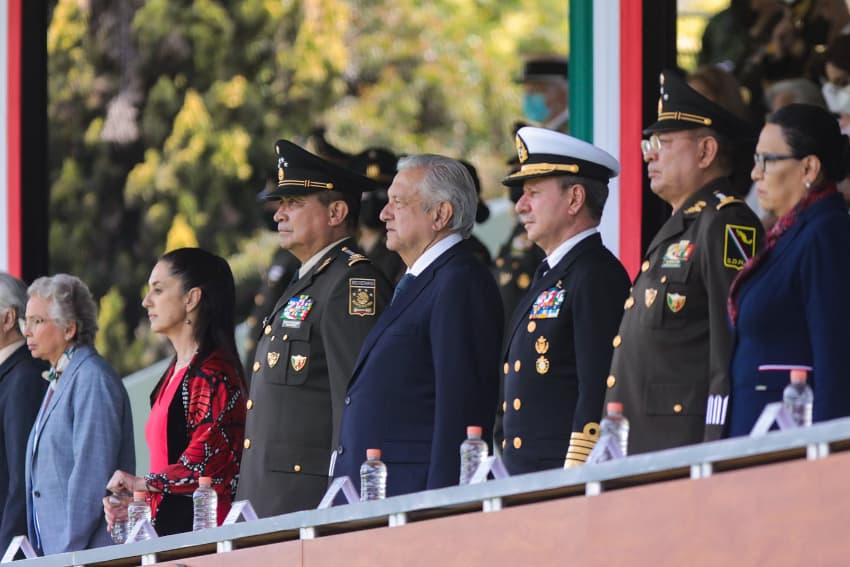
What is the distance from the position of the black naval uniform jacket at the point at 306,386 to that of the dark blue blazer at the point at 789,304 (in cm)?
136

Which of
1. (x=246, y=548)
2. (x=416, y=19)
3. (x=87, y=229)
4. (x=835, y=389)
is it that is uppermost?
(x=416, y=19)

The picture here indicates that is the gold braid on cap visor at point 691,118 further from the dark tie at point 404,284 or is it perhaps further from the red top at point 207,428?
the red top at point 207,428

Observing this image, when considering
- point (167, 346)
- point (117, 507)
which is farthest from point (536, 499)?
point (167, 346)

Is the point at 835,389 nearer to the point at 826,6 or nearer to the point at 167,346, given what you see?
the point at 826,6

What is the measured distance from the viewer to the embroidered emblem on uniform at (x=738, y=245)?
4.85 m

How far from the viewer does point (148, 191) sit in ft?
47.9

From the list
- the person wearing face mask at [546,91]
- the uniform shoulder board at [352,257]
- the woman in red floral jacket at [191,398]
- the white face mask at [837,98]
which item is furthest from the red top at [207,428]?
the person wearing face mask at [546,91]

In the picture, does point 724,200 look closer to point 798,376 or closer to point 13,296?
point 798,376

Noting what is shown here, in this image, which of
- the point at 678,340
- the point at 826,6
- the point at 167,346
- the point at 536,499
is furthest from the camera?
the point at 167,346

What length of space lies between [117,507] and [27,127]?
3499 millimetres

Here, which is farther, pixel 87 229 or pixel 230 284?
pixel 87 229

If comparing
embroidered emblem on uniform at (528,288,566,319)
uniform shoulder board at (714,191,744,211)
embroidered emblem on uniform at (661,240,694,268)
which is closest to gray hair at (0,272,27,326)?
embroidered emblem on uniform at (528,288,566,319)

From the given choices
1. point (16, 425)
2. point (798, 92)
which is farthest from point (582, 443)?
point (798, 92)

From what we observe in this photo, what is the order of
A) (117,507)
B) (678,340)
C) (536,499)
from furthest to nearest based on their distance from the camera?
1. (117,507)
2. (678,340)
3. (536,499)
